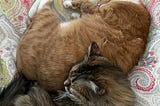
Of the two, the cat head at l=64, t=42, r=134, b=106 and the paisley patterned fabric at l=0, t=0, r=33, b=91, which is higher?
the paisley patterned fabric at l=0, t=0, r=33, b=91

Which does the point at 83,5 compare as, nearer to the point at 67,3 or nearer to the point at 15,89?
the point at 67,3

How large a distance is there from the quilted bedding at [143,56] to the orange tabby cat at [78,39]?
0.17ft

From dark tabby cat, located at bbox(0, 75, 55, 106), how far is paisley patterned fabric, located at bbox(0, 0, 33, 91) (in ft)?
0.30

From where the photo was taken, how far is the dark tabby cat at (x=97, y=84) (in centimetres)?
187

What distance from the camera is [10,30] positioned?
2.20 meters

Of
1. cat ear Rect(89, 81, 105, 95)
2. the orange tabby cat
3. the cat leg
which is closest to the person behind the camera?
cat ear Rect(89, 81, 105, 95)

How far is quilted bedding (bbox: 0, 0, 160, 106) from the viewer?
2094mm

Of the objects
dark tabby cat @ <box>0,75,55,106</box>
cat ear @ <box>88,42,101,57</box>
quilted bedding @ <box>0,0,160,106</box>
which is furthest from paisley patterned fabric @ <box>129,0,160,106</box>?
dark tabby cat @ <box>0,75,55,106</box>

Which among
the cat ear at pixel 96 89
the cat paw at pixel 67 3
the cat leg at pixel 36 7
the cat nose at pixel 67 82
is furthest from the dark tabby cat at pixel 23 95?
the cat paw at pixel 67 3

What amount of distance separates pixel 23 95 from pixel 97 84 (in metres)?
0.42

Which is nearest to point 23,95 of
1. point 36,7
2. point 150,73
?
point 36,7

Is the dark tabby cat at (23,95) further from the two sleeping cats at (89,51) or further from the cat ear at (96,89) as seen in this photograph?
the cat ear at (96,89)

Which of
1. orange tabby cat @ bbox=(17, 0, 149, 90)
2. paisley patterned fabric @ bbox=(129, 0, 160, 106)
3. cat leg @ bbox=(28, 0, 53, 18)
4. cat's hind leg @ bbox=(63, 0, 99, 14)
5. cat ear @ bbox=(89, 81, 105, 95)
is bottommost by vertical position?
paisley patterned fabric @ bbox=(129, 0, 160, 106)

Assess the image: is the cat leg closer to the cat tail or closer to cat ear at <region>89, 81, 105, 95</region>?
the cat tail
